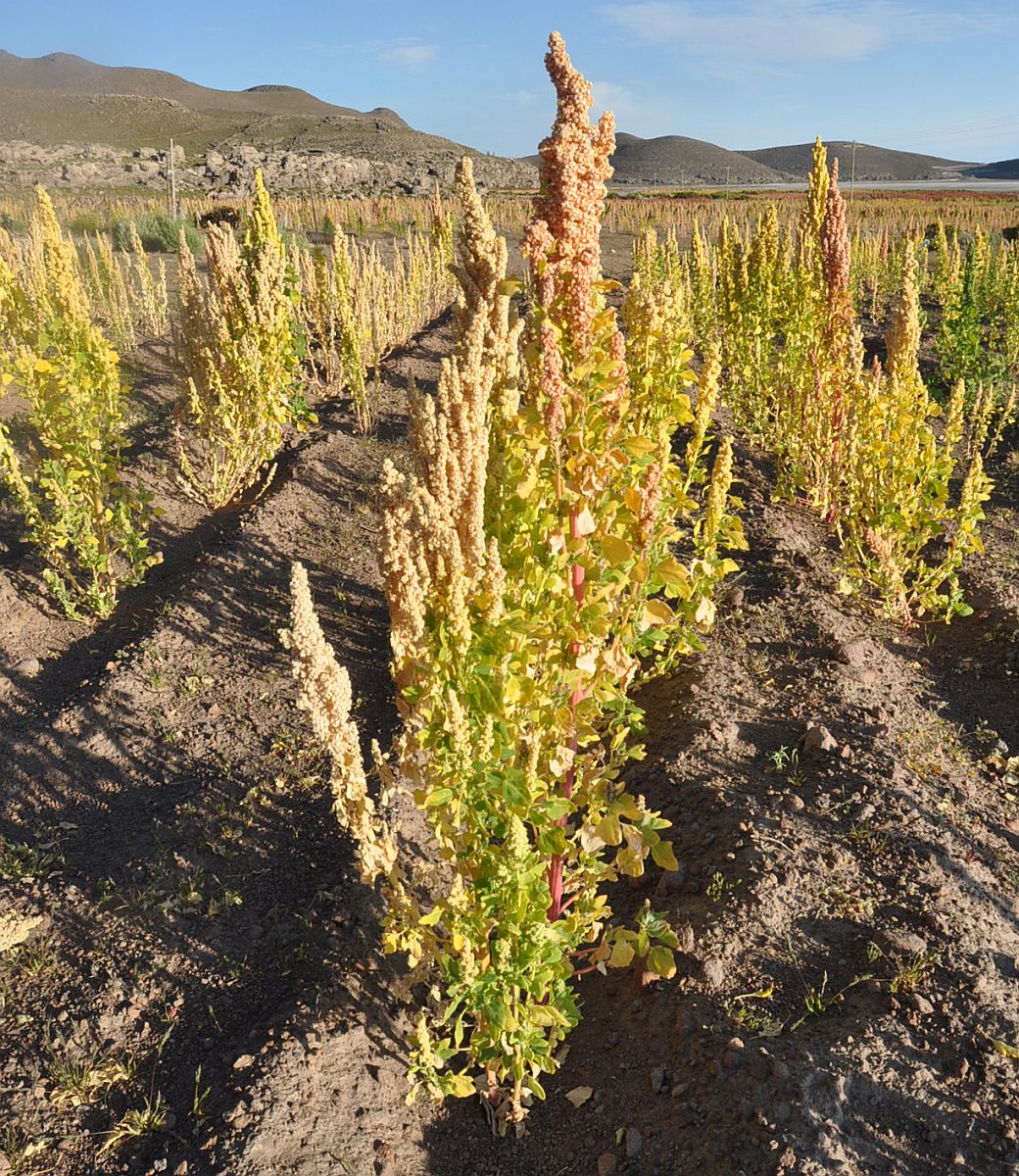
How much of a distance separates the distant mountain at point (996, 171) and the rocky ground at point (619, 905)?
135631 millimetres

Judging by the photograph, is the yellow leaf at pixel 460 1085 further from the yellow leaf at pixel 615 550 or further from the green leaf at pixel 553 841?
the yellow leaf at pixel 615 550

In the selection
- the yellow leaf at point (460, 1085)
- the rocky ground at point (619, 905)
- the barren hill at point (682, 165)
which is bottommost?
the rocky ground at point (619, 905)

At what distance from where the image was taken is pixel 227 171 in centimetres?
4878

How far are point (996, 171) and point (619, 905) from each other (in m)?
159

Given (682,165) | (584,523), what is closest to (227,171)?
(584,523)

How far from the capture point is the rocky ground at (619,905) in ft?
6.91

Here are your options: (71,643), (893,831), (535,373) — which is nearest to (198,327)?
(71,643)

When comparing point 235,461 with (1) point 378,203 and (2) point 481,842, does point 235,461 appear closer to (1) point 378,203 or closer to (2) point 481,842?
(2) point 481,842

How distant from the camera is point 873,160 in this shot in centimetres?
11762

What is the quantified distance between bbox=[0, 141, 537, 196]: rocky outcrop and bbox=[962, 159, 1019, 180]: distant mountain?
310 feet

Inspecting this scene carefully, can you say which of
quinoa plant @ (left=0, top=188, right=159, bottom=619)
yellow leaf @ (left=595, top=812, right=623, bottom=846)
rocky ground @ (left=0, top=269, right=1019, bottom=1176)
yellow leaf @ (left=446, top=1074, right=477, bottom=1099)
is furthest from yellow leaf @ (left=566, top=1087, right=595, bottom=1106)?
quinoa plant @ (left=0, top=188, right=159, bottom=619)

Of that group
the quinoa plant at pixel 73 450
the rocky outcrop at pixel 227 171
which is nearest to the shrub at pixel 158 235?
the quinoa plant at pixel 73 450

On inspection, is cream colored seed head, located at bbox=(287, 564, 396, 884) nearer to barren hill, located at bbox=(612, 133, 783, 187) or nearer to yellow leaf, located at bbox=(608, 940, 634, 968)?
yellow leaf, located at bbox=(608, 940, 634, 968)

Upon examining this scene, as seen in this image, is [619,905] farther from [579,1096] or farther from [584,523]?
[584,523]
